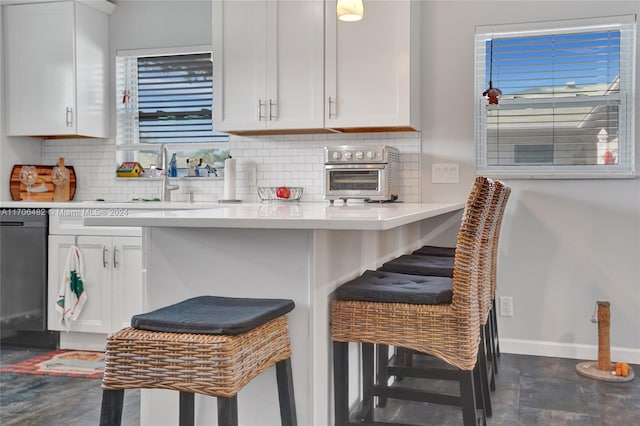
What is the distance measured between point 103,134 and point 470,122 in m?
2.69

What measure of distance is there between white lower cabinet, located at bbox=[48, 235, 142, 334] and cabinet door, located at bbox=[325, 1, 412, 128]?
5.02 feet

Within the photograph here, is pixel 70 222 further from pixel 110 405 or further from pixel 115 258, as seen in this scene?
pixel 110 405

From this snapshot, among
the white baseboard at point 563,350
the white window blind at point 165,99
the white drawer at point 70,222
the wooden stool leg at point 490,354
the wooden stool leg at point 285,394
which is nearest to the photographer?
the wooden stool leg at point 285,394

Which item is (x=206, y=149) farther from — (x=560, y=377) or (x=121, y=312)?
(x=560, y=377)

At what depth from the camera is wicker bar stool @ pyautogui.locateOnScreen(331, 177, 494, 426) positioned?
6.65ft

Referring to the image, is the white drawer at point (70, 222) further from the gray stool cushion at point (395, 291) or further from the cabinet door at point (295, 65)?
the gray stool cushion at point (395, 291)

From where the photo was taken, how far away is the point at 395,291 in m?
2.16

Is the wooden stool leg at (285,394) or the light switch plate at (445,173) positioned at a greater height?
the light switch plate at (445,173)

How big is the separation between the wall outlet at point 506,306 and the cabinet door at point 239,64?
188 cm

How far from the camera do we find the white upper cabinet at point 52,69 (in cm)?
448

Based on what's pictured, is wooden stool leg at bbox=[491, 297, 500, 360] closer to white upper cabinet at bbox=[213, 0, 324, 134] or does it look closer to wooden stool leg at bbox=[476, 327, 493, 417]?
wooden stool leg at bbox=[476, 327, 493, 417]

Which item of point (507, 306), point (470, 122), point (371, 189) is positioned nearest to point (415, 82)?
point (470, 122)

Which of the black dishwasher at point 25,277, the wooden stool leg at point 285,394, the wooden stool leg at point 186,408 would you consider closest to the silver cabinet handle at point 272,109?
the black dishwasher at point 25,277

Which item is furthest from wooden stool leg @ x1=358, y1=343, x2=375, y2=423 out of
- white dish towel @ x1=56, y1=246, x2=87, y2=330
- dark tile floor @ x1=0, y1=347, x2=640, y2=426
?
white dish towel @ x1=56, y1=246, x2=87, y2=330
